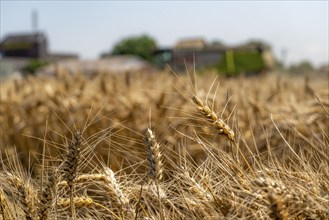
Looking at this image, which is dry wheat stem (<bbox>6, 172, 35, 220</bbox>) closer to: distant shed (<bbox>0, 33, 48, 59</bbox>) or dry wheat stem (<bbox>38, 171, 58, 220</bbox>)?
dry wheat stem (<bbox>38, 171, 58, 220</bbox>)

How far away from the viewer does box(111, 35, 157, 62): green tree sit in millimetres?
75281

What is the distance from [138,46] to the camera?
75812 mm

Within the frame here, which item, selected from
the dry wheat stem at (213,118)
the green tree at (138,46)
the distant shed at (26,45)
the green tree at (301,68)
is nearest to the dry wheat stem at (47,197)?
the dry wheat stem at (213,118)

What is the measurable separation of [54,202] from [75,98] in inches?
182

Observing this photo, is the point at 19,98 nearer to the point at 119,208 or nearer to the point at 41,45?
the point at 119,208

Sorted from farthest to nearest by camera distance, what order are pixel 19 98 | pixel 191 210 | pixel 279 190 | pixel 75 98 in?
pixel 19 98 < pixel 75 98 < pixel 191 210 < pixel 279 190

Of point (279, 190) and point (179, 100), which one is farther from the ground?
point (279, 190)

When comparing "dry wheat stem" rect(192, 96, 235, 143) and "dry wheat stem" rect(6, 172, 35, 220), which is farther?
"dry wheat stem" rect(192, 96, 235, 143)

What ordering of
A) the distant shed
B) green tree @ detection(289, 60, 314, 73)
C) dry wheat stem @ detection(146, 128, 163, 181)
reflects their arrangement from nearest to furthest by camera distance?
dry wheat stem @ detection(146, 128, 163, 181), green tree @ detection(289, 60, 314, 73), the distant shed

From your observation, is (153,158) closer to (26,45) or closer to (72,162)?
(72,162)

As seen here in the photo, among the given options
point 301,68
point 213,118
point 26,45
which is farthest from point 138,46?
point 213,118

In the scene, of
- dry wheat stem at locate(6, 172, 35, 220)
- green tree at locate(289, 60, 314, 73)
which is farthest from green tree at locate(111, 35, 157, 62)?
dry wheat stem at locate(6, 172, 35, 220)

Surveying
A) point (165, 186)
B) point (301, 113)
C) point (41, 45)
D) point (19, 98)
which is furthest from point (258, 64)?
point (41, 45)

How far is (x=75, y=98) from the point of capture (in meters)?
6.15
